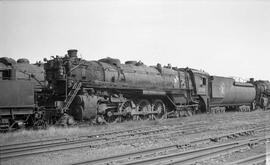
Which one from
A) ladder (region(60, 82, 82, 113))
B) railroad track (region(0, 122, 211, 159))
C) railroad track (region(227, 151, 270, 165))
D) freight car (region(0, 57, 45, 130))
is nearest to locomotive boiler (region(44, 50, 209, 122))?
ladder (region(60, 82, 82, 113))

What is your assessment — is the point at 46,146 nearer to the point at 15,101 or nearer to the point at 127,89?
the point at 15,101

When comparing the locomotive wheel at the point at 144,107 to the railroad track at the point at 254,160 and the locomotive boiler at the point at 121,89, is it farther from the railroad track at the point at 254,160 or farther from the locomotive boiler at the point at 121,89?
the railroad track at the point at 254,160

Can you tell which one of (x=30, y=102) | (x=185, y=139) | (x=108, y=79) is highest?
(x=108, y=79)

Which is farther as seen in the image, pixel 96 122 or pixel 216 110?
pixel 216 110

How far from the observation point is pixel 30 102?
13.3 metres

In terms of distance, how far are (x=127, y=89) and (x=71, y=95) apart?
401cm

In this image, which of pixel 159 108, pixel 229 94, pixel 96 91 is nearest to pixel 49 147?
pixel 96 91

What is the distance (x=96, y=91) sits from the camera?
1642 centimetres

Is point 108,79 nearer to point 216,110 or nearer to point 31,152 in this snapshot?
point 31,152

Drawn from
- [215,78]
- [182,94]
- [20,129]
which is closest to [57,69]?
[20,129]

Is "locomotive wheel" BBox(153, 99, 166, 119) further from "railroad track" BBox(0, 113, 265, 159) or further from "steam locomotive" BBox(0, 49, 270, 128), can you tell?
"railroad track" BBox(0, 113, 265, 159)

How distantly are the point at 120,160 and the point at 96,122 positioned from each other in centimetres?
802

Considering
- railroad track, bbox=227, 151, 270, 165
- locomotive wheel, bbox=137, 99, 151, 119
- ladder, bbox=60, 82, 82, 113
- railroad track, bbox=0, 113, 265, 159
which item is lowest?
railroad track, bbox=227, 151, 270, 165

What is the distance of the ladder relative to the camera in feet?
47.8
